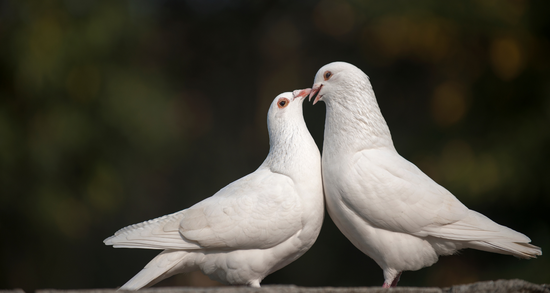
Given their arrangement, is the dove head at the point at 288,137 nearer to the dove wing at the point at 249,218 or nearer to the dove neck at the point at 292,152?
the dove neck at the point at 292,152

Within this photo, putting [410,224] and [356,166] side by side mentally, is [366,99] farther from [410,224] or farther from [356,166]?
[410,224]

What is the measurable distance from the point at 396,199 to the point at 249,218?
87 cm

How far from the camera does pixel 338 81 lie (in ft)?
9.63

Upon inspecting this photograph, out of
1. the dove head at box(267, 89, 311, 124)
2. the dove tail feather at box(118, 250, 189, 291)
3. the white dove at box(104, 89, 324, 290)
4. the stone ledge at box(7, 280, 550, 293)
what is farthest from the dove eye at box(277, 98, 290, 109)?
the stone ledge at box(7, 280, 550, 293)

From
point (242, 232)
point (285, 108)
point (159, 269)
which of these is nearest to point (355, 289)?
point (242, 232)

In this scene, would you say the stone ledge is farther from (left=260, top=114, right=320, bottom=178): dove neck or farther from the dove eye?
A: the dove eye

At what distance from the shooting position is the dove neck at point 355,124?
2.82 meters

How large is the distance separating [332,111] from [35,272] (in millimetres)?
5876

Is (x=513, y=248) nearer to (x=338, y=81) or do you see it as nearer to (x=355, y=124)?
(x=355, y=124)

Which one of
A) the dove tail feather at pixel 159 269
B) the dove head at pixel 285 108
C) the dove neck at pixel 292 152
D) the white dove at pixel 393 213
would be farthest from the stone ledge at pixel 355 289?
the dove head at pixel 285 108

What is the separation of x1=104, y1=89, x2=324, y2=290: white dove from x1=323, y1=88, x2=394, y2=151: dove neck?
A: 26cm

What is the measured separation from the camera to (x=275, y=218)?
8.54 feet

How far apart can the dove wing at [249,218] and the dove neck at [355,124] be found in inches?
17.1

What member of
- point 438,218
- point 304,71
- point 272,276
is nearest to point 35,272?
point 272,276
